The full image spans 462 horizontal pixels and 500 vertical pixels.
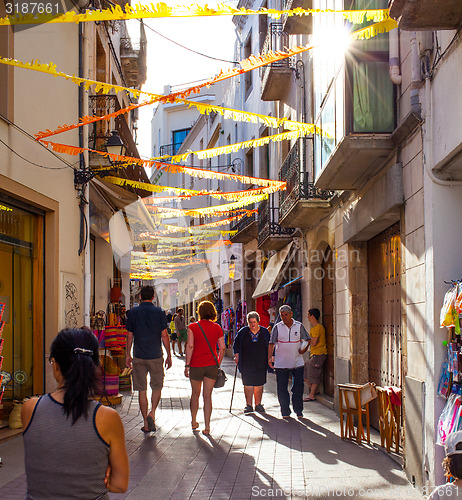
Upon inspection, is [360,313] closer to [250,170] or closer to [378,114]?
[378,114]

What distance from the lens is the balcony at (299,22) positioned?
13000 millimetres

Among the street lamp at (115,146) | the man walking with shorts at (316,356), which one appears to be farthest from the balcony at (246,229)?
the street lamp at (115,146)

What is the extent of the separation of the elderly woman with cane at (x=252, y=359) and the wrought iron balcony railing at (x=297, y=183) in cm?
267

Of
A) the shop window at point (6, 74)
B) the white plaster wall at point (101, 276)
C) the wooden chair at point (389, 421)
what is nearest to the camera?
the wooden chair at point (389, 421)

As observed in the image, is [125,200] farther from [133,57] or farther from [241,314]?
[241,314]

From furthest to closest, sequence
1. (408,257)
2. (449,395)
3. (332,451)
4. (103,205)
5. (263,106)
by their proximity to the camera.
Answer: (263,106)
(103,205)
(332,451)
(408,257)
(449,395)

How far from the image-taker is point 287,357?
11328mm

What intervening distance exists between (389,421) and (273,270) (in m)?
10.7

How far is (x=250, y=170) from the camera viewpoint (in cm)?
2519

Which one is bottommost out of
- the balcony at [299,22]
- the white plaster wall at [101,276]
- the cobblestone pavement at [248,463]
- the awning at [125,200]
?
the cobblestone pavement at [248,463]

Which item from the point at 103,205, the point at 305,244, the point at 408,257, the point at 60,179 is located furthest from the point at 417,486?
the point at 103,205

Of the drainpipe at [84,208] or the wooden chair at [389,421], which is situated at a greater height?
the drainpipe at [84,208]

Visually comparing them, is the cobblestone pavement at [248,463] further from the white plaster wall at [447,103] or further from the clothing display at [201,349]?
the white plaster wall at [447,103]

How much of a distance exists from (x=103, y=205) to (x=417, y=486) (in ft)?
34.4
